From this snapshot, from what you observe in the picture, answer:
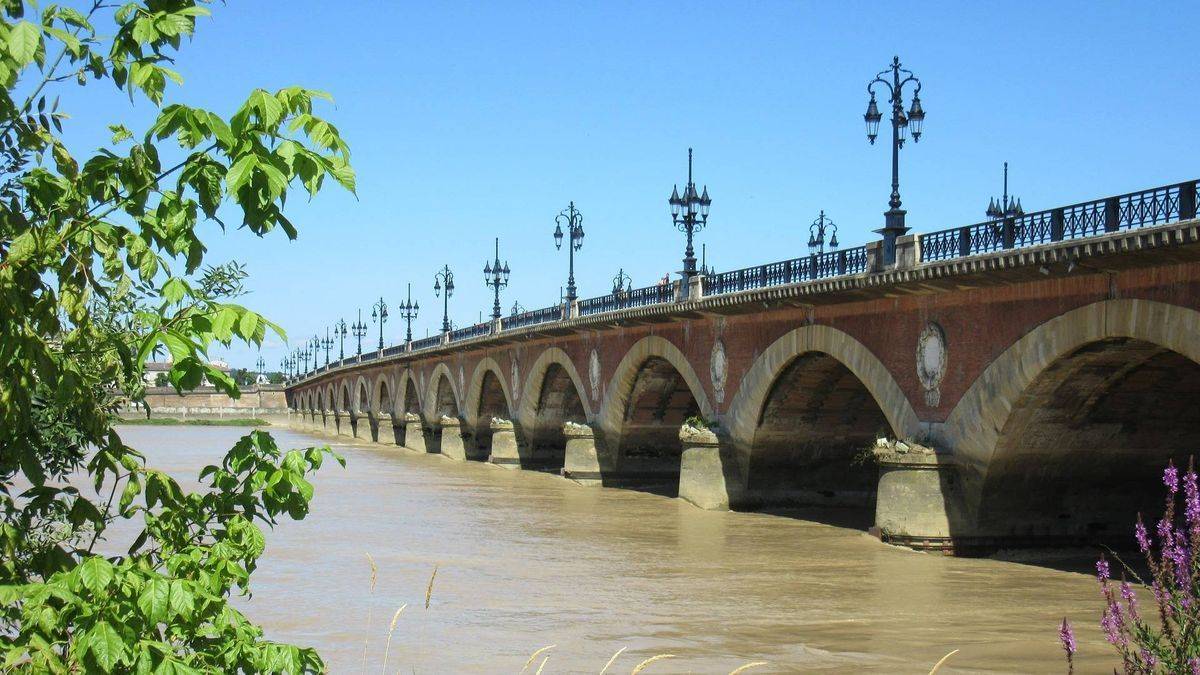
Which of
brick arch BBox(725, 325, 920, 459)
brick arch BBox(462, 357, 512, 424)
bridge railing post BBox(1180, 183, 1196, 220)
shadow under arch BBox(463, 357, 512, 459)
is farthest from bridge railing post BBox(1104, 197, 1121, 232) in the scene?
shadow under arch BBox(463, 357, 512, 459)

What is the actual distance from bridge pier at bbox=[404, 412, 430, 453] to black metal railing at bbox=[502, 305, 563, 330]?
13885mm

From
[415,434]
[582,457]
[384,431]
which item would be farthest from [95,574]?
[384,431]

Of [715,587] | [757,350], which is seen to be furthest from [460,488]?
[715,587]

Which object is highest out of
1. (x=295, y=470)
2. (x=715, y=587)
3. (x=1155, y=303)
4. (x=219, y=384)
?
(x=1155, y=303)

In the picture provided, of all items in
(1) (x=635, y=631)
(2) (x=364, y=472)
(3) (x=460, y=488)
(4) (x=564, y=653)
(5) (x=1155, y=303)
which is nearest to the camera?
(4) (x=564, y=653)

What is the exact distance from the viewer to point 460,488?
37.2 m

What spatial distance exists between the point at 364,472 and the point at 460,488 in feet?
28.8

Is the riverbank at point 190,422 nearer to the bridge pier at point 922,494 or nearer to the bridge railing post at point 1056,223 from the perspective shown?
the bridge pier at point 922,494

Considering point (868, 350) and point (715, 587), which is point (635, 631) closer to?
point (715, 587)

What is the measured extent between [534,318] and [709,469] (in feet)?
56.9

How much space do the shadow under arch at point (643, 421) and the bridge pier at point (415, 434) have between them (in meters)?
26.2

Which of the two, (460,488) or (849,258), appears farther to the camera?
(460,488)

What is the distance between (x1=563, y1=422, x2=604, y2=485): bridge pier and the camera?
3775 centimetres

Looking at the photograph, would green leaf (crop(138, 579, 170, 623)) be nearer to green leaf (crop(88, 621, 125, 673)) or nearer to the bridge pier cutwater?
green leaf (crop(88, 621, 125, 673))
